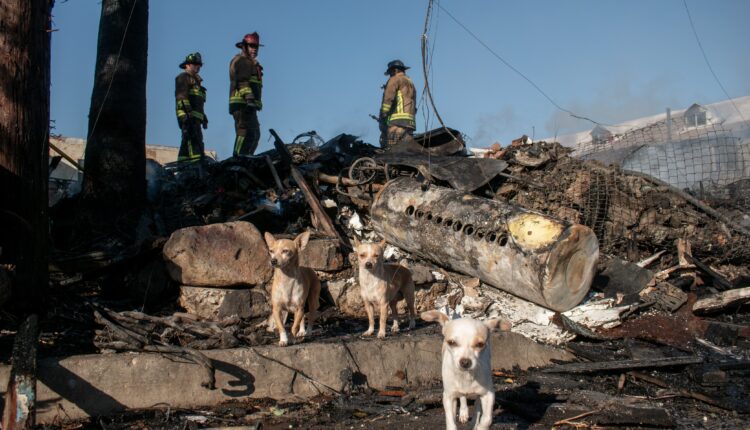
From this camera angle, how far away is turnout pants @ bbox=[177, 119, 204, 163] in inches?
515

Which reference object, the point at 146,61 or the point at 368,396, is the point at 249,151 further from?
the point at 368,396

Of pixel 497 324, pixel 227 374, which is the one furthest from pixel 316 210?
pixel 497 324

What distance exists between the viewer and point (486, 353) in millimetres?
4234

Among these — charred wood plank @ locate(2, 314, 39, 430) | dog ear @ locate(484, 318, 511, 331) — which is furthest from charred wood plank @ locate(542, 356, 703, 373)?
charred wood plank @ locate(2, 314, 39, 430)

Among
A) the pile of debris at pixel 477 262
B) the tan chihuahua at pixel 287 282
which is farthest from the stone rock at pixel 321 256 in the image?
the tan chihuahua at pixel 287 282

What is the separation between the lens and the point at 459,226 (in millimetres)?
9016

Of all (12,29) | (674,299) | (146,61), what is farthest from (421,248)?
(12,29)

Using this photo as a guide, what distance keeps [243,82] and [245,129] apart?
0.98m

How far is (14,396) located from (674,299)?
8104 mm

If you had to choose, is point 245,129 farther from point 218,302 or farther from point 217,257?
point 218,302

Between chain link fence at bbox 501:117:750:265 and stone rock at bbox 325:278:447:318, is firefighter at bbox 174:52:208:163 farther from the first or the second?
chain link fence at bbox 501:117:750:265

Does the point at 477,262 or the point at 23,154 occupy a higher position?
the point at 23,154

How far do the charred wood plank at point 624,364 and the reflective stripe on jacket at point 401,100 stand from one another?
874 cm

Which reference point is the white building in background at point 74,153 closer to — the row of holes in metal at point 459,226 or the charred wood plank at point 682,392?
the row of holes in metal at point 459,226
